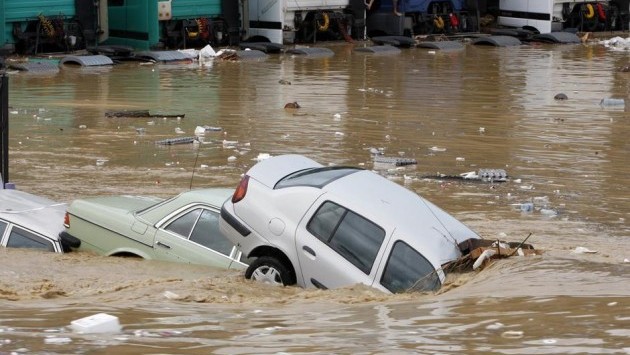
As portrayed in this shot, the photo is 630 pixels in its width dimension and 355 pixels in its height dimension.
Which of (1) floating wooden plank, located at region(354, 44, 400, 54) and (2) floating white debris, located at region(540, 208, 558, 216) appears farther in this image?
(1) floating wooden plank, located at region(354, 44, 400, 54)

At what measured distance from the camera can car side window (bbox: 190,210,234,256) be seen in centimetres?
1034

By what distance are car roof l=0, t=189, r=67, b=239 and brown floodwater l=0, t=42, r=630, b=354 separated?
40 cm

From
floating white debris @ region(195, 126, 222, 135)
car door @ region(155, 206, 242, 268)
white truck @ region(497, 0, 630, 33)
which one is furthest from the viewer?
white truck @ region(497, 0, 630, 33)

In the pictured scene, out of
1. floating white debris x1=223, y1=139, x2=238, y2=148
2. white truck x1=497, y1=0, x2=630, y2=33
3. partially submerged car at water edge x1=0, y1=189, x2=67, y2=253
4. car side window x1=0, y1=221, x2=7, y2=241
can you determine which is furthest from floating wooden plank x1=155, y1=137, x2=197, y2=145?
white truck x1=497, y1=0, x2=630, y2=33

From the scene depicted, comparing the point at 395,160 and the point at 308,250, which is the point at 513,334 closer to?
the point at 308,250

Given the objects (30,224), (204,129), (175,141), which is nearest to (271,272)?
(30,224)

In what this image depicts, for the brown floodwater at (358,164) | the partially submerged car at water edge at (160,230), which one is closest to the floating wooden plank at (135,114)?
the brown floodwater at (358,164)

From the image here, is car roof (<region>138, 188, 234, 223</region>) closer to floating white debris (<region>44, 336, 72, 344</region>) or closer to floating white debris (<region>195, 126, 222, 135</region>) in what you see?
floating white debris (<region>44, 336, 72, 344</region>)

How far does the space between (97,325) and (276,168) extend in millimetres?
3117

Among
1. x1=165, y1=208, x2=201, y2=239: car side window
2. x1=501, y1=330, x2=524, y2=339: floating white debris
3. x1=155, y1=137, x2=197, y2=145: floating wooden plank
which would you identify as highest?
x1=501, y1=330, x2=524, y2=339: floating white debris

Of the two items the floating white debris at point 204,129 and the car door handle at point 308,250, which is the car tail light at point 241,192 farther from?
the floating white debris at point 204,129

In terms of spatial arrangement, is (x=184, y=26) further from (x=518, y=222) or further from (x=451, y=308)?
(x=451, y=308)

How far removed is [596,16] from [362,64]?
13965 millimetres

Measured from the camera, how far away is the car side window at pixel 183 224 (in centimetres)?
1044
